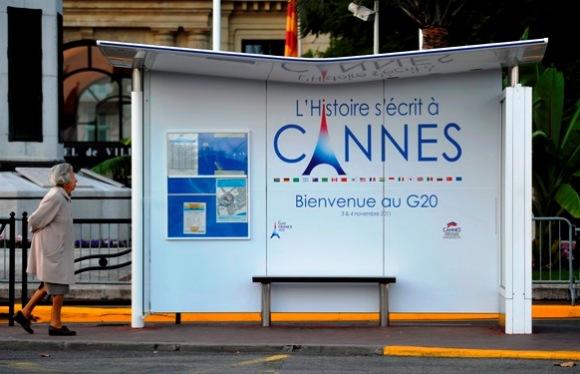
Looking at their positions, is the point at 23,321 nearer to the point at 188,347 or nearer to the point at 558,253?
the point at 188,347

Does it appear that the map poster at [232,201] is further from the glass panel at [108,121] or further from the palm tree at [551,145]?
the glass panel at [108,121]

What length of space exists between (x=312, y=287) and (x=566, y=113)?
14.8 m

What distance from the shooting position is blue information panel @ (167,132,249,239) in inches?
616

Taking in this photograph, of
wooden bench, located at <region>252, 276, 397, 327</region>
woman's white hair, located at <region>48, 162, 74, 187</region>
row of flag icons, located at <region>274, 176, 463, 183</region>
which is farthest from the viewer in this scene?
row of flag icons, located at <region>274, 176, 463, 183</region>

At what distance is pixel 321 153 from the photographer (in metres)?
15.7

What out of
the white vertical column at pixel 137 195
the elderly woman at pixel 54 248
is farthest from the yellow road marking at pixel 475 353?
the elderly woman at pixel 54 248

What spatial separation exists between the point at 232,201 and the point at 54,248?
2155mm

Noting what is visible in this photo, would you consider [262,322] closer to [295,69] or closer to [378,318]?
[378,318]

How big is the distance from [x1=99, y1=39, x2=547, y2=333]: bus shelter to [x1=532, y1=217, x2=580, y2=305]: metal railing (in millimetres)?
2970

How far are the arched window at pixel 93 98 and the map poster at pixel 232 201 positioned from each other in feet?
131

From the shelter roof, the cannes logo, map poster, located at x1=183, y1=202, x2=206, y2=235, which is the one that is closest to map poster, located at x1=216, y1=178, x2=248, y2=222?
map poster, located at x1=183, y1=202, x2=206, y2=235

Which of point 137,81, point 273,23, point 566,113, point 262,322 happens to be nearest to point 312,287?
point 262,322

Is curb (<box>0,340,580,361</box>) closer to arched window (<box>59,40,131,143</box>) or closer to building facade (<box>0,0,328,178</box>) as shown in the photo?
building facade (<box>0,0,328,178</box>)

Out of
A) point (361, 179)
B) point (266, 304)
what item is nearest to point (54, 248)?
point (266, 304)
